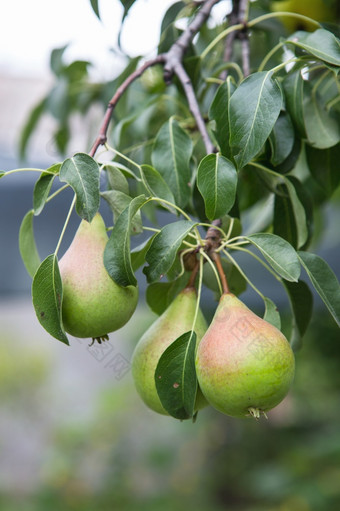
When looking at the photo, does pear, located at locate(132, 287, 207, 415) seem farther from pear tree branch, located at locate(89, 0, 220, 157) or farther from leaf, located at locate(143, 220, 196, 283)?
pear tree branch, located at locate(89, 0, 220, 157)

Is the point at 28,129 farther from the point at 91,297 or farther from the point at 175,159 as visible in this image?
the point at 91,297

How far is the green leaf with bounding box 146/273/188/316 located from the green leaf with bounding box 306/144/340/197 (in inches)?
9.6

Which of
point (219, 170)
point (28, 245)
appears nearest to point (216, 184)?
point (219, 170)

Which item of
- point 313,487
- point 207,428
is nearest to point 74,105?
point 313,487

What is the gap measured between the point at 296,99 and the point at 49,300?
361 millimetres

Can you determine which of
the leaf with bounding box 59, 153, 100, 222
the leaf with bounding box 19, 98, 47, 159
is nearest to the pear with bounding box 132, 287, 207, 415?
the leaf with bounding box 59, 153, 100, 222

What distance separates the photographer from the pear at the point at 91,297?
57 centimetres

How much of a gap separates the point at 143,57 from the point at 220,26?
10.1 inches

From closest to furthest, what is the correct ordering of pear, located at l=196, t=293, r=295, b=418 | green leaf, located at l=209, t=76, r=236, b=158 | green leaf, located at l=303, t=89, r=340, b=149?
pear, located at l=196, t=293, r=295, b=418 → green leaf, located at l=209, t=76, r=236, b=158 → green leaf, located at l=303, t=89, r=340, b=149

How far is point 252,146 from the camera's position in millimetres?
575

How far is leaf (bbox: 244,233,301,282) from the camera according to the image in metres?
0.56

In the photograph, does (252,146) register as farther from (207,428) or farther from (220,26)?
(207,428)

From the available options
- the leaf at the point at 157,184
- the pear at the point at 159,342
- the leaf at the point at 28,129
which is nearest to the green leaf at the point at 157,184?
the leaf at the point at 157,184

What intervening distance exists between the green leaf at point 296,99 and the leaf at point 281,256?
0.58ft
